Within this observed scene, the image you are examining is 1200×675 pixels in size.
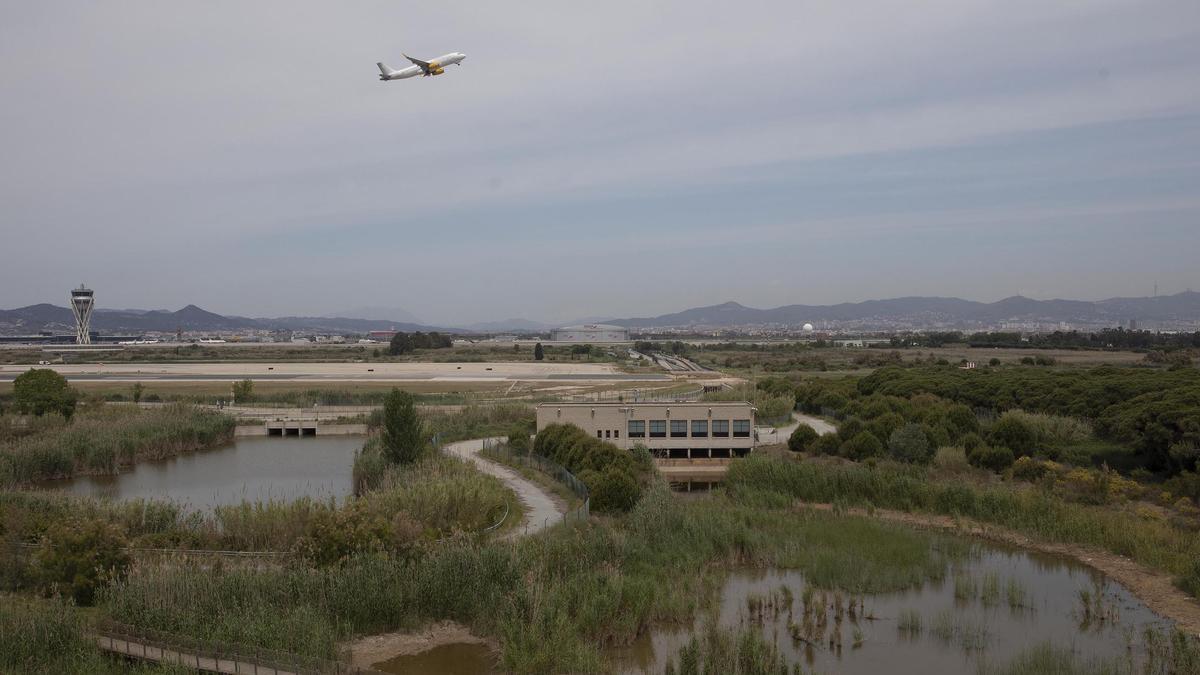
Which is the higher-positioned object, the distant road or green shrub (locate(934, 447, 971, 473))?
the distant road

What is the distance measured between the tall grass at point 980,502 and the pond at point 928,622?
2072mm

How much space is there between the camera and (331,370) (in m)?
90.4

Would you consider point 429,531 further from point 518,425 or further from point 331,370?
point 331,370

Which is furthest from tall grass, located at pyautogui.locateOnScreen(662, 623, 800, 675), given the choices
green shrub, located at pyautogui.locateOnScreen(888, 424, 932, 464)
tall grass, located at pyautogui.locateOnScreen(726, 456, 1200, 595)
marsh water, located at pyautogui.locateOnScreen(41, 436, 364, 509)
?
green shrub, located at pyautogui.locateOnScreen(888, 424, 932, 464)

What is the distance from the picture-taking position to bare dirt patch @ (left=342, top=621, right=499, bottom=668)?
16234 millimetres

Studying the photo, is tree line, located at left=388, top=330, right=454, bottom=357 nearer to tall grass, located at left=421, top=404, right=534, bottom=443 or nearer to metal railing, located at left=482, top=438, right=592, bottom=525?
tall grass, located at left=421, top=404, right=534, bottom=443

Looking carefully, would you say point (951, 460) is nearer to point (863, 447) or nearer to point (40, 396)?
point (863, 447)

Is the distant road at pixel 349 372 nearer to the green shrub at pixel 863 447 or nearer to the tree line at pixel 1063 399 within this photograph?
the tree line at pixel 1063 399

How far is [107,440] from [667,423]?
84.2ft

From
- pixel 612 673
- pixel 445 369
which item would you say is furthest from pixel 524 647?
pixel 445 369

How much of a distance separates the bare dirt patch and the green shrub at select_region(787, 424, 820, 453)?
978 inches

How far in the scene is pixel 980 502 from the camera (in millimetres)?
27938

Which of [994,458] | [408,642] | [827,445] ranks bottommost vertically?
[408,642]

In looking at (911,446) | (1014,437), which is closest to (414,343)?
(911,446)
